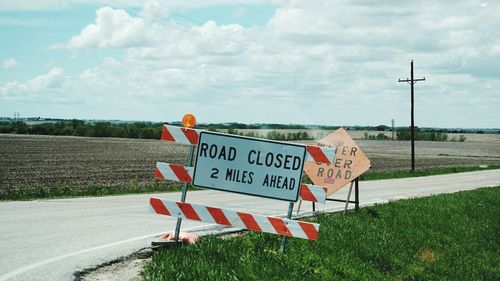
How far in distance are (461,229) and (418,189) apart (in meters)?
9.40

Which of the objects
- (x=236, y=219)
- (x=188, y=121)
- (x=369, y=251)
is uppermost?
(x=188, y=121)

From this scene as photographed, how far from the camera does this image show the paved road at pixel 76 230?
745 cm

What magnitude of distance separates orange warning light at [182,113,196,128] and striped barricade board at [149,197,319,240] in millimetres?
1022

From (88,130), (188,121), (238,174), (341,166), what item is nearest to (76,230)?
(188,121)

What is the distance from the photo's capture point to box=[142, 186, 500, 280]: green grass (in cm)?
716

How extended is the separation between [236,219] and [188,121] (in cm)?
142

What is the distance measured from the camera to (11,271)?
702cm

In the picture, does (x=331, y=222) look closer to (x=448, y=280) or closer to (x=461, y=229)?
(x=448, y=280)

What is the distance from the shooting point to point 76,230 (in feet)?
32.8

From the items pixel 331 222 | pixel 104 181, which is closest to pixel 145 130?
pixel 104 181

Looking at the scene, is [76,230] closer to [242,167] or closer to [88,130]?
[242,167]

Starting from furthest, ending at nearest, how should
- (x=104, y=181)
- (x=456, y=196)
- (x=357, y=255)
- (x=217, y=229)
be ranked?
(x=104, y=181)
(x=456, y=196)
(x=217, y=229)
(x=357, y=255)

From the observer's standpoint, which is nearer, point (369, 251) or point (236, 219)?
point (236, 219)

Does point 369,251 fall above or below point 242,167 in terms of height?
below
